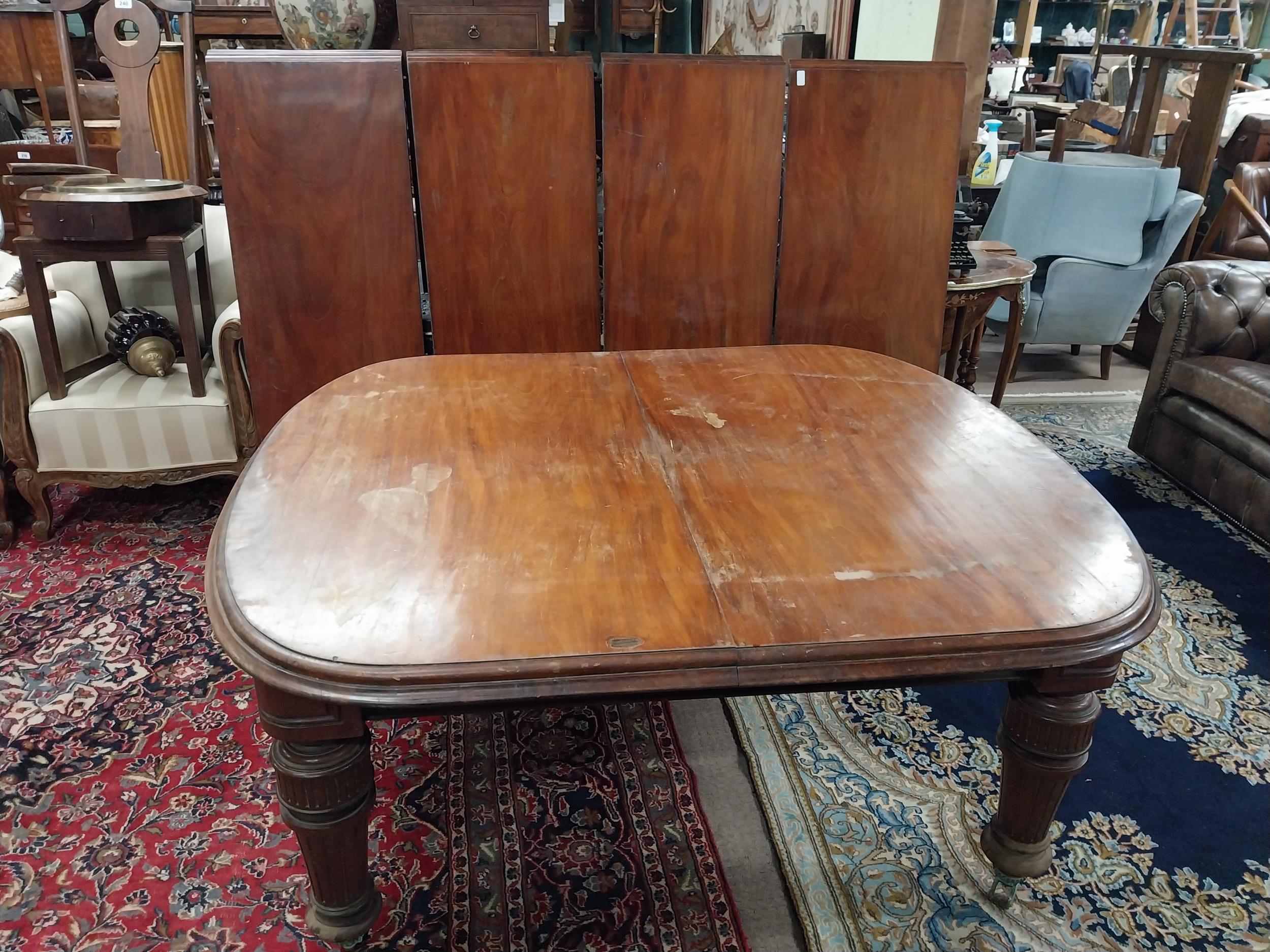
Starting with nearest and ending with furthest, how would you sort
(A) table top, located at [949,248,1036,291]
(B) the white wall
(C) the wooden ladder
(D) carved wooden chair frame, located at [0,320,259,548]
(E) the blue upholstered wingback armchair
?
(D) carved wooden chair frame, located at [0,320,259,548] < (A) table top, located at [949,248,1036,291] < (B) the white wall < (E) the blue upholstered wingback armchair < (C) the wooden ladder

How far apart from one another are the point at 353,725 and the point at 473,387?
74 cm

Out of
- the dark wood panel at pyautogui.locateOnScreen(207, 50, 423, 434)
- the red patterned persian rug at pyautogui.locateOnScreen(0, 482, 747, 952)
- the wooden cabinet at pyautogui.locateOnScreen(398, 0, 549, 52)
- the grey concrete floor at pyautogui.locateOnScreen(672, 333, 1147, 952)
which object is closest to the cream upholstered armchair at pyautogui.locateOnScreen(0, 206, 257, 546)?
the dark wood panel at pyautogui.locateOnScreen(207, 50, 423, 434)

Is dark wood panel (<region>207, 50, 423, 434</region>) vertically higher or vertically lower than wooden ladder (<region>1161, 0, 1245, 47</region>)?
lower

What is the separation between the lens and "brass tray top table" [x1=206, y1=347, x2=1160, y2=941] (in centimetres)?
92

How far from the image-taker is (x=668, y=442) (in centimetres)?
139

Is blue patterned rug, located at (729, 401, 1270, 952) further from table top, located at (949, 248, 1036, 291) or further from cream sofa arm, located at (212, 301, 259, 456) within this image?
cream sofa arm, located at (212, 301, 259, 456)

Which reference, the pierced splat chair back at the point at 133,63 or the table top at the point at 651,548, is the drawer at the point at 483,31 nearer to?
the pierced splat chair back at the point at 133,63

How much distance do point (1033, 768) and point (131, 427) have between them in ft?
7.76

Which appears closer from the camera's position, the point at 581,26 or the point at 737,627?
the point at 737,627

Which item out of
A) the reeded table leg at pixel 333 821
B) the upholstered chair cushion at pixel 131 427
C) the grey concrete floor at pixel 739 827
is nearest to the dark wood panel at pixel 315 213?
the upholstered chair cushion at pixel 131 427

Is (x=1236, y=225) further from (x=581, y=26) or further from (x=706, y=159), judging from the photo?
(x=581, y=26)

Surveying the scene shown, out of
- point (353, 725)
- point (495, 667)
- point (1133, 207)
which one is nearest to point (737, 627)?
point (495, 667)

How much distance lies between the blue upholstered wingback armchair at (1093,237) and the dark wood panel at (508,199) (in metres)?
2.18

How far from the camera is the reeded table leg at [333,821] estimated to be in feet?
3.43
